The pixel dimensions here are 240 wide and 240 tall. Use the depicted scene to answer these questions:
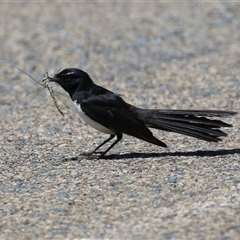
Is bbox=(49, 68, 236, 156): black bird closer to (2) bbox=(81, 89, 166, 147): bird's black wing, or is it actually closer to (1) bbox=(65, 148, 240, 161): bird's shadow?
(2) bbox=(81, 89, 166, 147): bird's black wing

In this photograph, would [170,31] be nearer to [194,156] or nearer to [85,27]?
[85,27]

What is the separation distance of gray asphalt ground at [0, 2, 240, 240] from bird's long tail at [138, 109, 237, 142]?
27 cm

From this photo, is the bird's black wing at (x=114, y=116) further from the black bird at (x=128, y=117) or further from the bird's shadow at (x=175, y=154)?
the bird's shadow at (x=175, y=154)

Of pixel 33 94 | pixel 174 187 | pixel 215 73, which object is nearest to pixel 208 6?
pixel 215 73

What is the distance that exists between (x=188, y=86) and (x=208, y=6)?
18.4ft

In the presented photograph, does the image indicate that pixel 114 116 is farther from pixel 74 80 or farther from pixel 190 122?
pixel 190 122

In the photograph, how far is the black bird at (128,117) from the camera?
8.00 m

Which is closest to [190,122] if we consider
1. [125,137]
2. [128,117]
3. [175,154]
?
[175,154]

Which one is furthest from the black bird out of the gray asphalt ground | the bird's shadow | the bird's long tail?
the gray asphalt ground

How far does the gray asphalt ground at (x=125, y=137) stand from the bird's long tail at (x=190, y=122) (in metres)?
0.27

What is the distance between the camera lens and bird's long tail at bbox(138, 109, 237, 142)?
796 centimetres

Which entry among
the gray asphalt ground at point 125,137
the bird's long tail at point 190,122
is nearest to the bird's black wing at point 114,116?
the bird's long tail at point 190,122

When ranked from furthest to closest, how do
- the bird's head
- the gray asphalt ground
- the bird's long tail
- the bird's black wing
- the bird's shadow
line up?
the bird's head
the bird's shadow
the bird's black wing
the bird's long tail
the gray asphalt ground

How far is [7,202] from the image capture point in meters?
6.90
